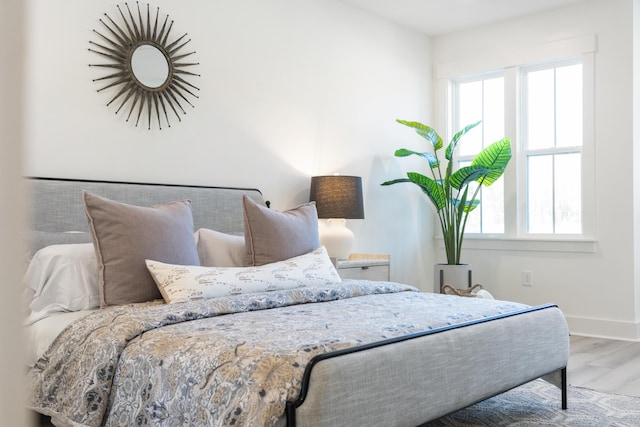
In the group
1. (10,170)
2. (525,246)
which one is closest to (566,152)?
(525,246)

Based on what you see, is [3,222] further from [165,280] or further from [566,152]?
[566,152]

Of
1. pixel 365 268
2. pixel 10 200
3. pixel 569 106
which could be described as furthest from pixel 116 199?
pixel 569 106

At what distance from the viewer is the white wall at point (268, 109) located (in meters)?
3.26

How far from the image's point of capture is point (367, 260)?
431cm

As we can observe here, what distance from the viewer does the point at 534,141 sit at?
5.21 m

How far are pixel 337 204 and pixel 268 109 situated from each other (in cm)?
81

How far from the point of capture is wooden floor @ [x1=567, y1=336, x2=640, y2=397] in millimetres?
3361

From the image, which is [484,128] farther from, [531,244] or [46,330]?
[46,330]

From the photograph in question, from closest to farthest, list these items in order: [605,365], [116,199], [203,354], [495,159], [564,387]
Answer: [203,354] < [564,387] < [116,199] < [605,365] < [495,159]

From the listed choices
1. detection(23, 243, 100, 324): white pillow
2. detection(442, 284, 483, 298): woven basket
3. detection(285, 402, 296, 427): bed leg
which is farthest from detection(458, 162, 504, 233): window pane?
detection(285, 402, 296, 427): bed leg

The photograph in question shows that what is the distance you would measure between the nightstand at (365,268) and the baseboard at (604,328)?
5.49 ft

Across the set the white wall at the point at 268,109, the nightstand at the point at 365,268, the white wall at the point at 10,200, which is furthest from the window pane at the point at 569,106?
the white wall at the point at 10,200

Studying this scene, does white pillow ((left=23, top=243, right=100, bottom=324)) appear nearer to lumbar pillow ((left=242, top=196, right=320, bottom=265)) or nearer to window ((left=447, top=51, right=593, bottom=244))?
lumbar pillow ((left=242, top=196, right=320, bottom=265))

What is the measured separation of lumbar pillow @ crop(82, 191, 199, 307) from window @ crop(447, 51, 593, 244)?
3340 millimetres
